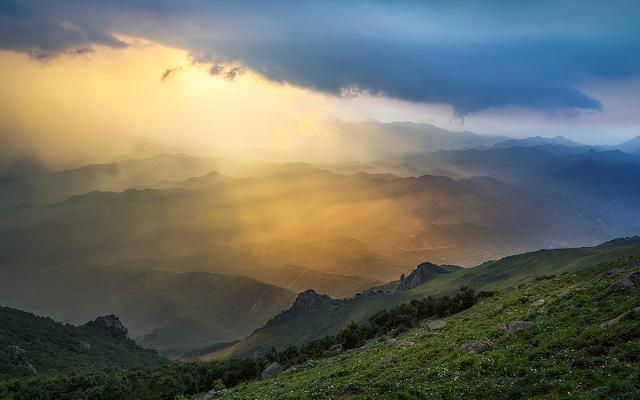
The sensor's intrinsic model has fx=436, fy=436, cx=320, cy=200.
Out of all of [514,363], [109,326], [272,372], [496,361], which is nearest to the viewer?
[514,363]

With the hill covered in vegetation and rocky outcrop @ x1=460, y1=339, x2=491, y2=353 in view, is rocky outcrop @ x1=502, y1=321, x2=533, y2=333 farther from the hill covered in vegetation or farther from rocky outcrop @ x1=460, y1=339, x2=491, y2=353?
rocky outcrop @ x1=460, y1=339, x2=491, y2=353

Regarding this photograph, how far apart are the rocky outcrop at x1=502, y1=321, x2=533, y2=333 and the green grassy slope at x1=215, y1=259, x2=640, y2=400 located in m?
0.62

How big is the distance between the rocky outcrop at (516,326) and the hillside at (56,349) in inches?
3561

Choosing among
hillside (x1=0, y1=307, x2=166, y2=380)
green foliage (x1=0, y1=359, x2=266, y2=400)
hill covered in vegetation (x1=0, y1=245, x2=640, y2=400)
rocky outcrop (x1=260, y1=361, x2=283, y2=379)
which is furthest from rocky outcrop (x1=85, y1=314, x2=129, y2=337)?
rocky outcrop (x1=260, y1=361, x2=283, y2=379)

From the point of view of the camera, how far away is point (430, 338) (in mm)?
42906

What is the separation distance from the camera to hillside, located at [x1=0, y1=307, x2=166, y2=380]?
3607 inches

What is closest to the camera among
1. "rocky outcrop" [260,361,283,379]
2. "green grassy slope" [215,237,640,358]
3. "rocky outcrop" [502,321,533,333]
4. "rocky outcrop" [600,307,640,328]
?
"rocky outcrop" [600,307,640,328]

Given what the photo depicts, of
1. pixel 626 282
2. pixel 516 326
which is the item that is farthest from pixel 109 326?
pixel 626 282

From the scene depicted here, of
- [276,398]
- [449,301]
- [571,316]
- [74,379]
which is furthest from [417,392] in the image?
[74,379]

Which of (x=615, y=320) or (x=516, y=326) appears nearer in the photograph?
(x=615, y=320)

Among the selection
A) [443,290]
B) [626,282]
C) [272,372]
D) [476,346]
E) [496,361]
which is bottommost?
[443,290]

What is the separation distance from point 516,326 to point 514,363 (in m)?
8.79

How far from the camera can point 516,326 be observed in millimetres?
35031

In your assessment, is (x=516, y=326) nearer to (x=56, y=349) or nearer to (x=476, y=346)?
(x=476, y=346)
